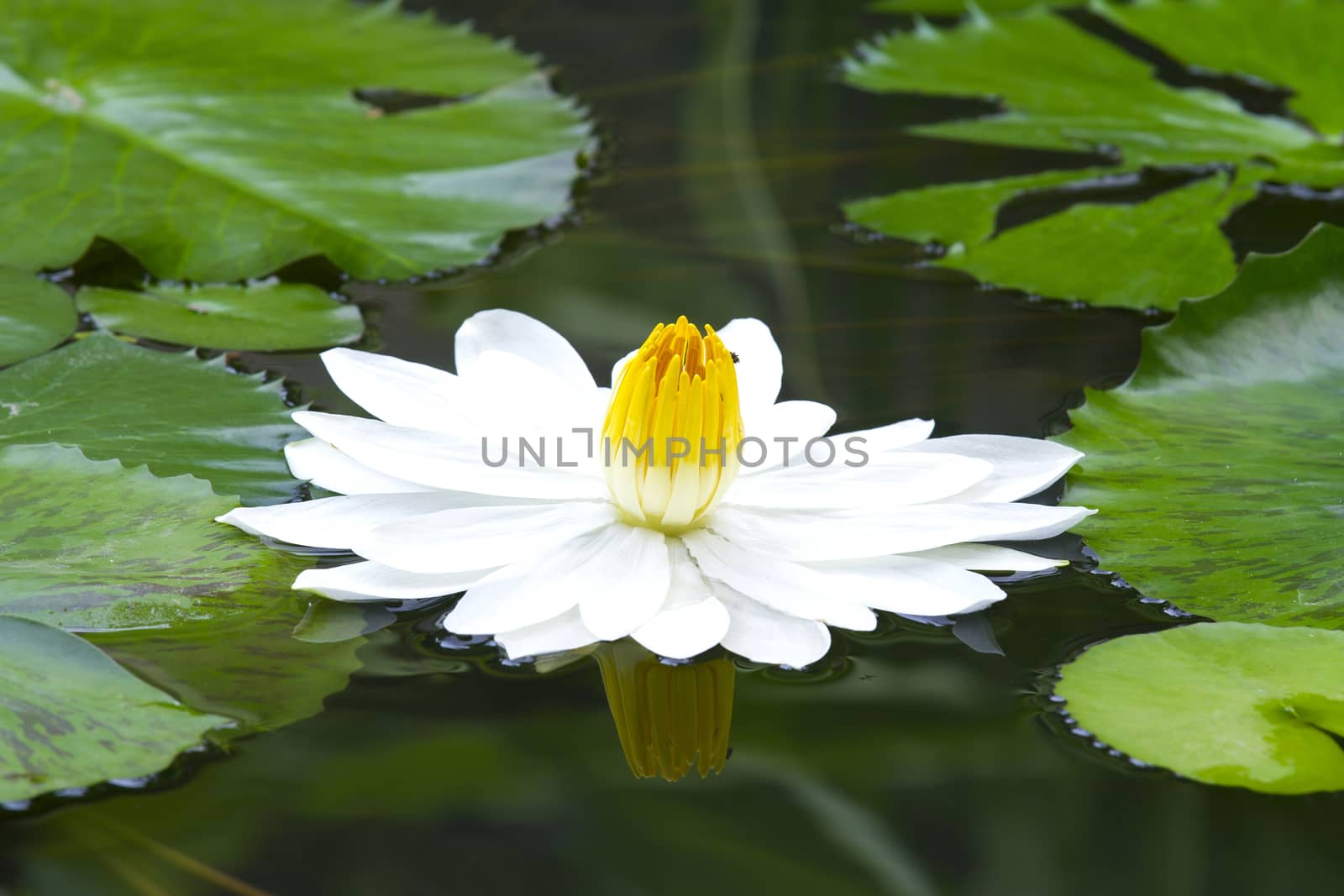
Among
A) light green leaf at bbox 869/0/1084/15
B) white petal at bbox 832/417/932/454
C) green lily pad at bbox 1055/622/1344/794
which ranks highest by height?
light green leaf at bbox 869/0/1084/15

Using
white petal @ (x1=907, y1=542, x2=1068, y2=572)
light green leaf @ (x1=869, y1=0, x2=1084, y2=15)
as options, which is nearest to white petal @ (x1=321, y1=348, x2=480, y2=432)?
white petal @ (x1=907, y1=542, x2=1068, y2=572)

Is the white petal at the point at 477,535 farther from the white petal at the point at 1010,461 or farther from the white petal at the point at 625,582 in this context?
the white petal at the point at 1010,461

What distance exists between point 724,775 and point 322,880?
24cm

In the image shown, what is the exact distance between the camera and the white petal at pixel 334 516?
0.87 m

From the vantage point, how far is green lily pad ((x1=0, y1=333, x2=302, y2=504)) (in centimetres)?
101

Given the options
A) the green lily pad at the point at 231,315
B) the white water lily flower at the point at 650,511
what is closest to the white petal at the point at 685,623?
the white water lily flower at the point at 650,511

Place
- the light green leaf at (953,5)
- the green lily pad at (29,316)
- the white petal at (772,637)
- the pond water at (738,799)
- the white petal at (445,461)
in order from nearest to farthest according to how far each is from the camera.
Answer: the pond water at (738,799) < the white petal at (772,637) < the white petal at (445,461) < the green lily pad at (29,316) < the light green leaf at (953,5)

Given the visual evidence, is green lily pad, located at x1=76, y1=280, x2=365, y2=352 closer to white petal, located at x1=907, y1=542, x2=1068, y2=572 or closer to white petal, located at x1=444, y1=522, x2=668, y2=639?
white petal, located at x1=444, y1=522, x2=668, y2=639

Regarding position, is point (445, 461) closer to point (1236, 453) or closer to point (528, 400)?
point (528, 400)

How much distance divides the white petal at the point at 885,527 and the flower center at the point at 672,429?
5cm

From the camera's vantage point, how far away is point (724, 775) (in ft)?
2.49

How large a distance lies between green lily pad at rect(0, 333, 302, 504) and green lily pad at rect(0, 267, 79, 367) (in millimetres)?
40

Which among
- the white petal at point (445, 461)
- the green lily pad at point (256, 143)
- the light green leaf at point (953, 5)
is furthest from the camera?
the light green leaf at point (953, 5)

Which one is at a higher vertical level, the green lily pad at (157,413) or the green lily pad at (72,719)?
the green lily pad at (157,413)
